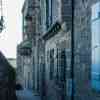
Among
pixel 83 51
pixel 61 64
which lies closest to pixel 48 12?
pixel 61 64

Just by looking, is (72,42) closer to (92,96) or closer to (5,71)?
(92,96)

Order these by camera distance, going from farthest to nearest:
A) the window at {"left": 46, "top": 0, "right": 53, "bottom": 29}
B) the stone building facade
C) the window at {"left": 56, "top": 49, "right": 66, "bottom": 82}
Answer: the window at {"left": 46, "top": 0, "right": 53, "bottom": 29}
the window at {"left": 56, "top": 49, "right": 66, "bottom": 82}
the stone building facade

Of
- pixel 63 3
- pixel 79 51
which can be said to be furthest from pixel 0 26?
pixel 79 51

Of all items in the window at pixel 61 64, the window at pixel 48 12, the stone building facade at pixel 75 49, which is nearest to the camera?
the stone building facade at pixel 75 49

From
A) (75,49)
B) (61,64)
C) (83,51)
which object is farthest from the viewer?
(61,64)

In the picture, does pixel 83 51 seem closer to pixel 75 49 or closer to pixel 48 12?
pixel 75 49

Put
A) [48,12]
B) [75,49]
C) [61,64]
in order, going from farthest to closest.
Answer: [48,12], [61,64], [75,49]

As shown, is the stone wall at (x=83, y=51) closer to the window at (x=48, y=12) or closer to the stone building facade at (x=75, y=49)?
the stone building facade at (x=75, y=49)

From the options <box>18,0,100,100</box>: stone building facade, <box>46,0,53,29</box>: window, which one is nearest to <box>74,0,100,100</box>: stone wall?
<box>18,0,100,100</box>: stone building facade

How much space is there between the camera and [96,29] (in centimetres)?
943

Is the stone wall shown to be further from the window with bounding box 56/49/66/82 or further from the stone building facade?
the window with bounding box 56/49/66/82

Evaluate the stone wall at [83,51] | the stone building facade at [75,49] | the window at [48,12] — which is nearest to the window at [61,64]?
the stone building facade at [75,49]

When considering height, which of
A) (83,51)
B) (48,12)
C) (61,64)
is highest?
(48,12)

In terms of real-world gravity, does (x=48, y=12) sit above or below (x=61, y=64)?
above
